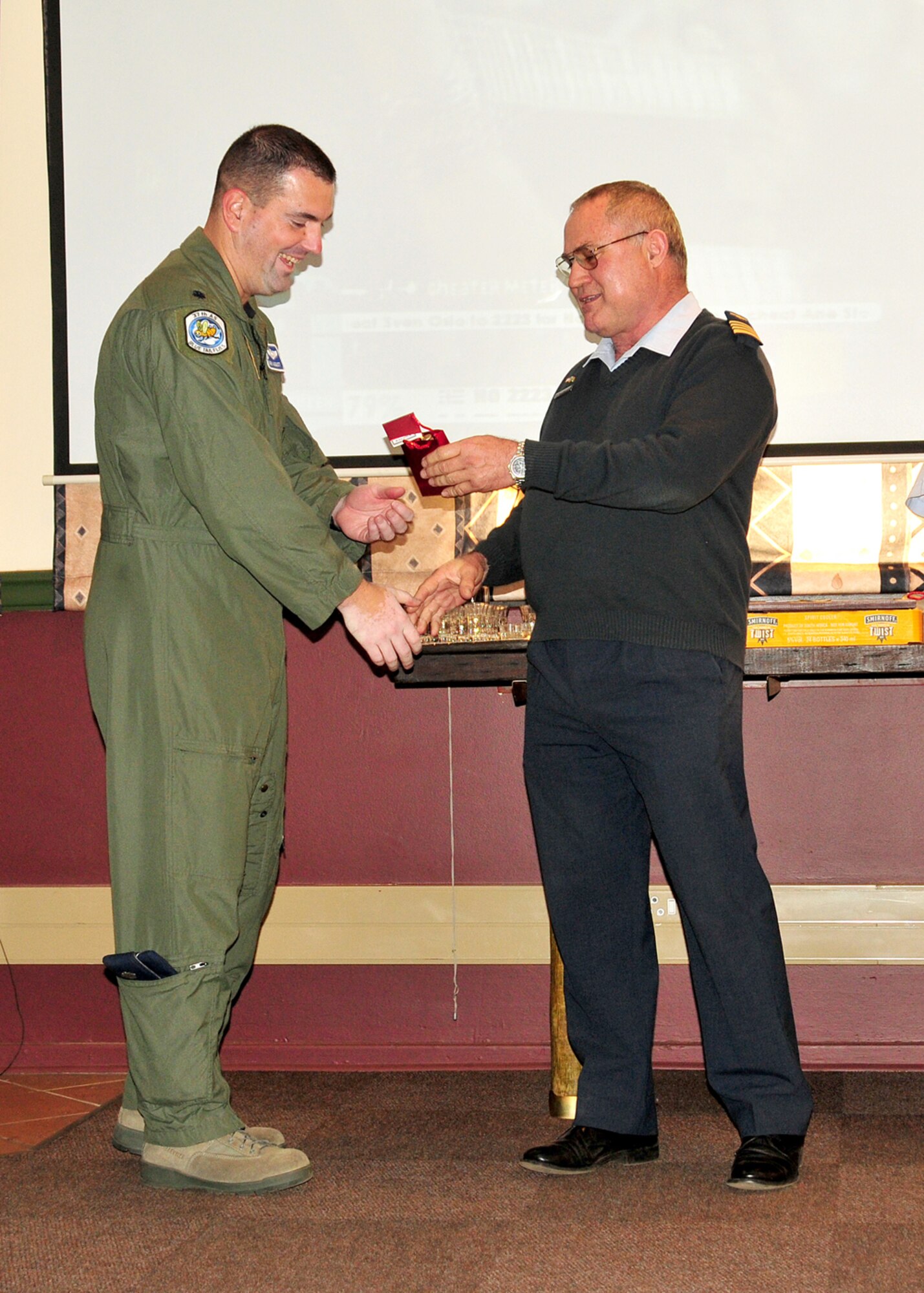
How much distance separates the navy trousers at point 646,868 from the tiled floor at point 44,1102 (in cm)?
120

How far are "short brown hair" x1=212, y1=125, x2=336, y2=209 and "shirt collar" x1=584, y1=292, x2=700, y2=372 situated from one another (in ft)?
2.31

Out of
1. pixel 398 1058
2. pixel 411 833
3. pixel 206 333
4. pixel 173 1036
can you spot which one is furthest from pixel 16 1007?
pixel 206 333

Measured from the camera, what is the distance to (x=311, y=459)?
2.91m

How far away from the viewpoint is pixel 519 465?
91.9 inches

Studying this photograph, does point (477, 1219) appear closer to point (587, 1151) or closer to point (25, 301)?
point (587, 1151)

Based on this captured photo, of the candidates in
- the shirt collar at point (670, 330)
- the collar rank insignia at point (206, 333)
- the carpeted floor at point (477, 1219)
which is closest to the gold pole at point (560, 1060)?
the carpeted floor at point (477, 1219)

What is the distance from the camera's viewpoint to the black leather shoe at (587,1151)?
238 cm

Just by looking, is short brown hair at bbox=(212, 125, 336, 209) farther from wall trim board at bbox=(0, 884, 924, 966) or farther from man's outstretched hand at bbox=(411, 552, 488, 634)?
wall trim board at bbox=(0, 884, 924, 966)

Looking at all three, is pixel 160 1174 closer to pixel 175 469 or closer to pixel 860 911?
pixel 175 469

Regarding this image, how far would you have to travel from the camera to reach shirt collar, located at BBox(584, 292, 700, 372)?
2479mm

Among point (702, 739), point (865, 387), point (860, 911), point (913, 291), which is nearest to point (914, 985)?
point (860, 911)

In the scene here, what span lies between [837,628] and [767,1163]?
1030 millimetres

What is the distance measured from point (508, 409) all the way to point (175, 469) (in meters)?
1.29

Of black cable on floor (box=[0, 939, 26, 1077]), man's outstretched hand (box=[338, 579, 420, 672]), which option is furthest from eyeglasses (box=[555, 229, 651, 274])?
black cable on floor (box=[0, 939, 26, 1077])
